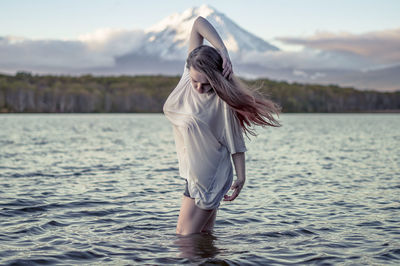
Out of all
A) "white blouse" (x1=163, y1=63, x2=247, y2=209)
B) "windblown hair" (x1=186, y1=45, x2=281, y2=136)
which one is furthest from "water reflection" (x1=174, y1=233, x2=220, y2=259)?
"windblown hair" (x1=186, y1=45, x2=281, y2=136)

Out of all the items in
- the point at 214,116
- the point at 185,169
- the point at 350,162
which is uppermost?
the point at 214,116

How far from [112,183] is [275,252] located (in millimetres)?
8110

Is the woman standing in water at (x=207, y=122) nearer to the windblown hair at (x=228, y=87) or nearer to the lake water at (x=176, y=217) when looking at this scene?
the windblown hair at (x=228, y=87)

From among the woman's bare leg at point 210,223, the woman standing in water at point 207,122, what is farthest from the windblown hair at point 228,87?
the woman's bare leg at point 210,223

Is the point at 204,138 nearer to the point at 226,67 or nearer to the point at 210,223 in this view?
the point at 226,67

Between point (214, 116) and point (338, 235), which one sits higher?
point (214, 116)

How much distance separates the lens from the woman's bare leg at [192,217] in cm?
564

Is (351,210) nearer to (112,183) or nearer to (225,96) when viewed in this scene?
(225,96)

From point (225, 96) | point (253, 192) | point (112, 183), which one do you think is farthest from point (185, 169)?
point (112, 183)

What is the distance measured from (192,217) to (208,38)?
2179 mm

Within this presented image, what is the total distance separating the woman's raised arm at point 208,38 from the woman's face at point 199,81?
0.85ft

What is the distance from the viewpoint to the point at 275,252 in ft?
22.0

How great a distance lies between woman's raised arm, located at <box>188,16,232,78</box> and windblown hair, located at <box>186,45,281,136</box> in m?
0.07

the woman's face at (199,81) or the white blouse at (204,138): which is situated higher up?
the woman's face at (199,81)
